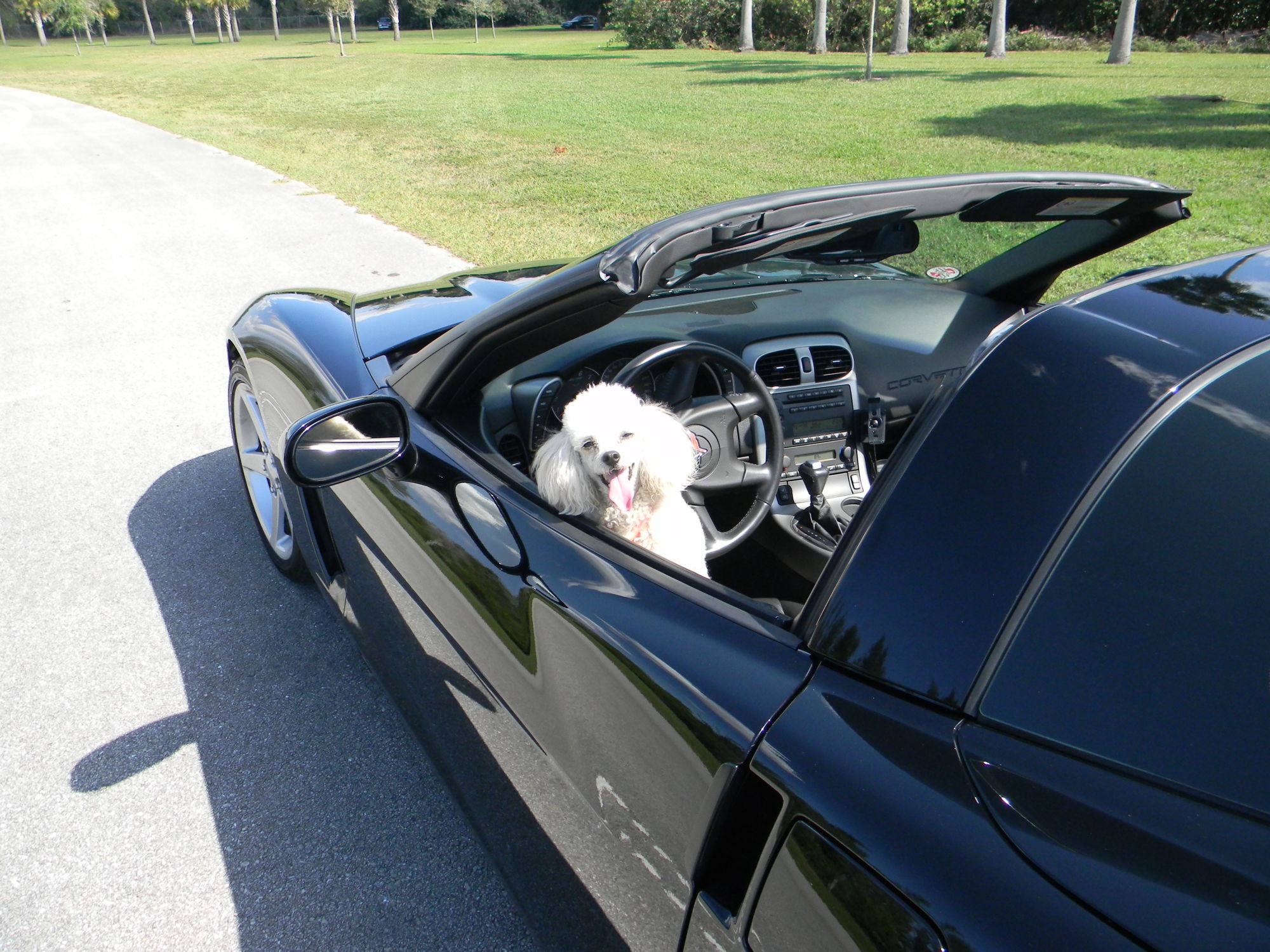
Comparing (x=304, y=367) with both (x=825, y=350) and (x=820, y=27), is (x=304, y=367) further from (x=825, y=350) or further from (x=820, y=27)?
(x=820, y=27)

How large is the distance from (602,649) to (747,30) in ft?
134

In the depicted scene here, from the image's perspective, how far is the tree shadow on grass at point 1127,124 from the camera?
13.4 meters

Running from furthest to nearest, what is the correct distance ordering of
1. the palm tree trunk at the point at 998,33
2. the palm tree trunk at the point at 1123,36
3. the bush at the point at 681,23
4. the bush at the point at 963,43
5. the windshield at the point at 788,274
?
the bush at the point at 681,23 → the bush at the point at 963,43 → the palm tree trunk at the point at 998,33 → the palm tree trunk at the point at 1123,36 → the windshield at the point at 788,274

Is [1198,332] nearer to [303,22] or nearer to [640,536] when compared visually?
[640,536]

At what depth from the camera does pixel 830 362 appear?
3135 millimetres

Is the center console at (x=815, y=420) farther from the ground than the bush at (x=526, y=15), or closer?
closer

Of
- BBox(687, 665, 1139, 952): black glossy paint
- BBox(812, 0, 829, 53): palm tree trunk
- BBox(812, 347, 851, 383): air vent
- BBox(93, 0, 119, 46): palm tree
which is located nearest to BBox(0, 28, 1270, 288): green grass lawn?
BBox(812, 0, 829, 53): palm tree trunk

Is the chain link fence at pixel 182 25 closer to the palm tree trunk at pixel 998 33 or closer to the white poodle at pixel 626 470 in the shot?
the palm tree trunk at pixel 998 33

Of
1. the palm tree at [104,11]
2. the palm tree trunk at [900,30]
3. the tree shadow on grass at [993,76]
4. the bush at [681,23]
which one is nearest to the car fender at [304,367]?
the tree shadow on grass at [993,76]

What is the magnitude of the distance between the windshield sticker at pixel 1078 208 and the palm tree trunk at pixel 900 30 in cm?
3520

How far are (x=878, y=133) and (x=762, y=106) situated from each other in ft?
17.4

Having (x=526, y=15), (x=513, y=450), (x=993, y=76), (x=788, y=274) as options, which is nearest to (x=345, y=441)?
(x=513, y=450)

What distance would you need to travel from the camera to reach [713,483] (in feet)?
9.39

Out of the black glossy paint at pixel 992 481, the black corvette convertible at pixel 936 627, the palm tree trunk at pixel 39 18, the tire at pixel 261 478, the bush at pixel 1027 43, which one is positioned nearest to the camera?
the black corvette convertible at pixel 936 627
